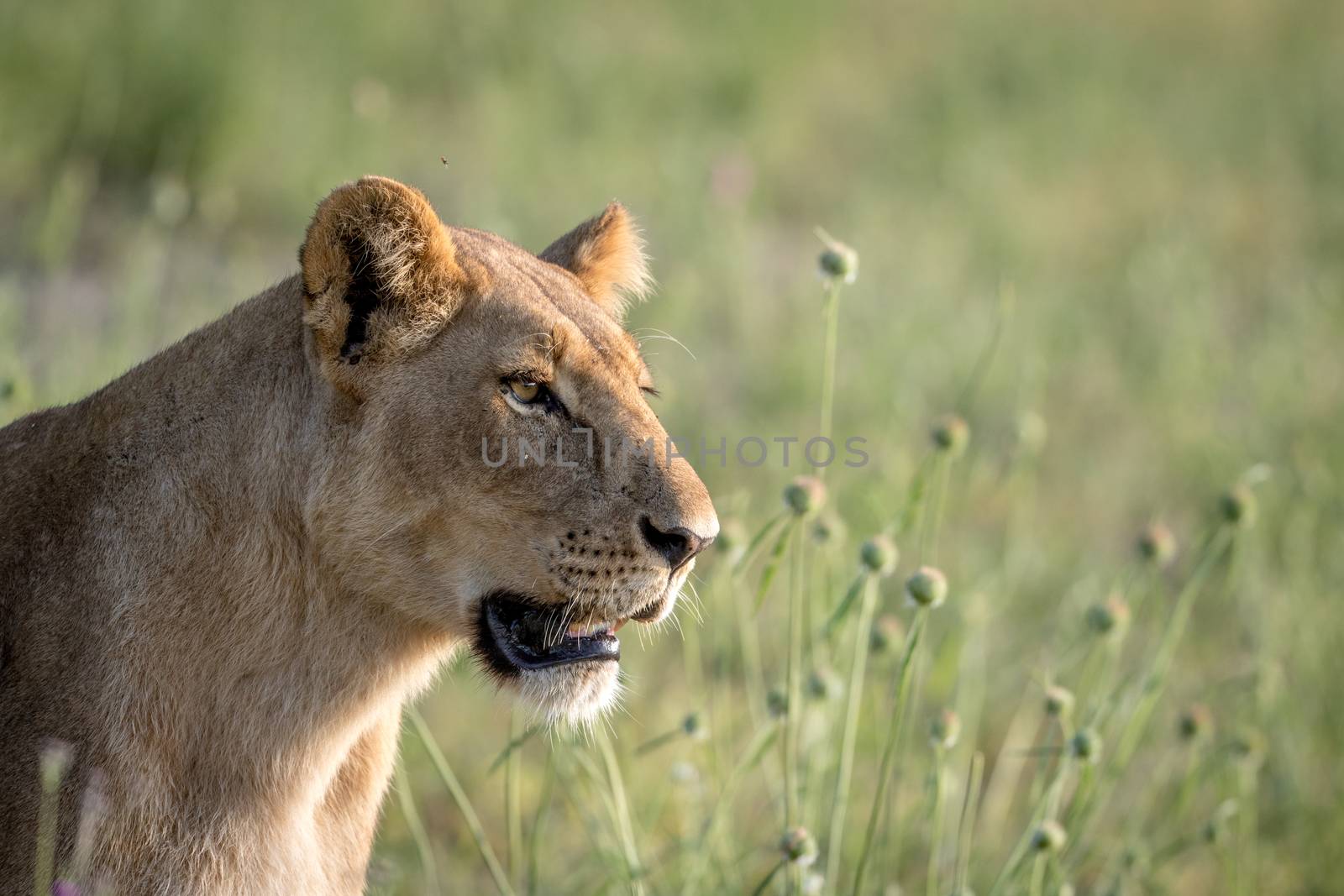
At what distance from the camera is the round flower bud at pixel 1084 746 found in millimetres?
2799

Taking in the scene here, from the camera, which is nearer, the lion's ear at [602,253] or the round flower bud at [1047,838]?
the round flower bud at [1047,838]

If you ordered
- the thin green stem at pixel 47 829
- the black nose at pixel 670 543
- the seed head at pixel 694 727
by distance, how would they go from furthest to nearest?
1. the seed head at pixel 694 727
2. the black nose at pixel 670 543
3. the thin green stem at pixel 47 829

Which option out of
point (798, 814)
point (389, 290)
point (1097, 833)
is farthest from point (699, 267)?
point (389, 290)

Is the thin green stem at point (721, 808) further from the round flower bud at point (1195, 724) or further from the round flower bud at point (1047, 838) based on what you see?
the round flower bud at point (1195, 724)

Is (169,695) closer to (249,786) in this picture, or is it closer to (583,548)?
(249,786)

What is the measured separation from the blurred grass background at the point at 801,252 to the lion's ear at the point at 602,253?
0.64 metres

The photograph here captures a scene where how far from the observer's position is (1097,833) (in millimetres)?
4891

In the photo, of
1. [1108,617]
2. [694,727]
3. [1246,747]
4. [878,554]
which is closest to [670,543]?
[878,554]

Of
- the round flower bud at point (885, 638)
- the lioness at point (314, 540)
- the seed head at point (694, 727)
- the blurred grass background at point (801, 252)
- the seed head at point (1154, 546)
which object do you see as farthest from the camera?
the blurred grass background at point (801, 252)

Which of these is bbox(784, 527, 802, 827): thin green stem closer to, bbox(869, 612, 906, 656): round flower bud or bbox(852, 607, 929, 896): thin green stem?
bbox(852, 607, 929, 896): thin green stem

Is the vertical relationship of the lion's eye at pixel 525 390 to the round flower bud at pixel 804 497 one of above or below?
above

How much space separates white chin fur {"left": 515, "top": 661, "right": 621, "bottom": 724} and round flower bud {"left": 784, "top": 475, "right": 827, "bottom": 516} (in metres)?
0.52

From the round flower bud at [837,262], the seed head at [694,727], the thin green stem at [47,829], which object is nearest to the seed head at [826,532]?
the seed head at [694,727]

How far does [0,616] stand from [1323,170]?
12676 millimetres
